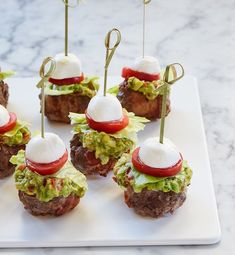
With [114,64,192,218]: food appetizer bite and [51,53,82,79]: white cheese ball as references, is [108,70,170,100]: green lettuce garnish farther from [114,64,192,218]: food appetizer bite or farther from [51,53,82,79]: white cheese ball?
[114,64,192,218]: food appetizer bite

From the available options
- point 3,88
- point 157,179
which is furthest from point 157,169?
point 3,88

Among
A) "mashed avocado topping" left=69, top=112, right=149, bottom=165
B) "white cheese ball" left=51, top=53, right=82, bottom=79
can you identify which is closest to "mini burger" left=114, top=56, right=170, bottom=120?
"white cheese ball" left=51, top=53, right=82, bottom=79

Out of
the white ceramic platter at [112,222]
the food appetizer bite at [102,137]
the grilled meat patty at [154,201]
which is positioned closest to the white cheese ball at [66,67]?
the food appetizer bite at [102,137]

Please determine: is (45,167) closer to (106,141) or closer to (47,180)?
(47,180)

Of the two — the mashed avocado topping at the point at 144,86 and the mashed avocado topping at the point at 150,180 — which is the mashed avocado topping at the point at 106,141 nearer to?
the mashed avocado topping at the point at 150,180

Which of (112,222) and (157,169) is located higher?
(157,169)

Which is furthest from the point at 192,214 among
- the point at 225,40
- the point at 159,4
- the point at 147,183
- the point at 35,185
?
the point at 159,4

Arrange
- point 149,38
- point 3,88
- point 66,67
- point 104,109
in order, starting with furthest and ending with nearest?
point 149,38, point 3,88, point 66,67, point 104,109
